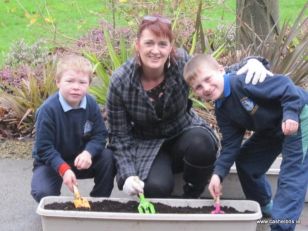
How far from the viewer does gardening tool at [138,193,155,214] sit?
3.27 m

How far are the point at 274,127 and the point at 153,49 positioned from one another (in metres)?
0.78

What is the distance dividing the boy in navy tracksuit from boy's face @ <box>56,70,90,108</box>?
1.90 ft

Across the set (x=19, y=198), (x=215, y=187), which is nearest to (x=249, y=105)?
(x=215, y=187)

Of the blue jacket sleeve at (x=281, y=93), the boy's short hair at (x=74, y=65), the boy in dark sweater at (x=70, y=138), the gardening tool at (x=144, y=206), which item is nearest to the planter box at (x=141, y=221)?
the gardening tool at (x=144, y=206)

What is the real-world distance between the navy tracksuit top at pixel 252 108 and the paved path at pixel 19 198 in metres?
0.58

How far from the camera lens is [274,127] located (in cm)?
339

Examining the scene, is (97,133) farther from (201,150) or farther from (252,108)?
(252,108)

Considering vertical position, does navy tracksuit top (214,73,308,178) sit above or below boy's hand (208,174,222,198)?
above

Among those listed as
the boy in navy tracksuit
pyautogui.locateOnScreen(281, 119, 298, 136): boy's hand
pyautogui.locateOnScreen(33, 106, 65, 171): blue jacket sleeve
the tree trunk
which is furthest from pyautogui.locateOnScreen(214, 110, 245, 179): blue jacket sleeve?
the tree trunk

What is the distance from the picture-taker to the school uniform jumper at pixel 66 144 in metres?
3.47

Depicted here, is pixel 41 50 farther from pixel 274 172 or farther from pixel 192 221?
pixel 192 221

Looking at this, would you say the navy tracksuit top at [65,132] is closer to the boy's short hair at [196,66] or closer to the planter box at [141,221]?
the planter box at [141,221]

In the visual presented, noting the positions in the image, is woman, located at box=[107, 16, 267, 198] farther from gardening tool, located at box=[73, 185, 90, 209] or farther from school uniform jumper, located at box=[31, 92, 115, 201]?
gardening tool, located at box=[73, 185, 90, 209]

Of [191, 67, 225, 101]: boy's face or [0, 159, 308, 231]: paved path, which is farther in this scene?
[0, 159, 308, 231]: paved path
